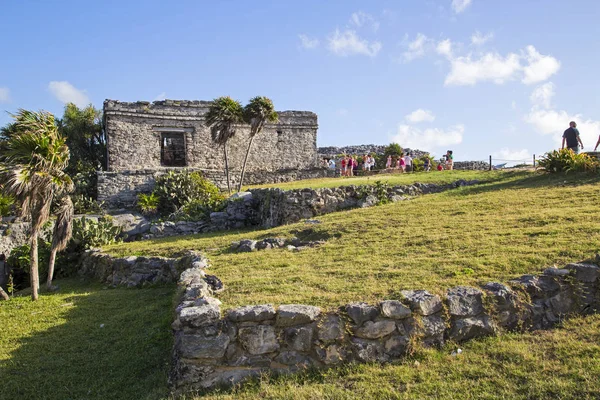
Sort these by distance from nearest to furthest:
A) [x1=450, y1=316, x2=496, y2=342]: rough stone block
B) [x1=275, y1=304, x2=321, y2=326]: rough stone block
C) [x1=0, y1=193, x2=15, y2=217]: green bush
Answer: [x1=275, y1=304, x2=321, y2=326]: rough stone block, [x1=450, y1=316, x2=496, y2=342]: rough stone block, [x1=0, y1=193, x2=15, y2=217]: green bush

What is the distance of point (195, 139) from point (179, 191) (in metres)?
5.09

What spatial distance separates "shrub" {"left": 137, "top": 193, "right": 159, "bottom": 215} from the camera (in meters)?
19.0

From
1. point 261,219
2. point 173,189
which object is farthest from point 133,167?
point 261,219

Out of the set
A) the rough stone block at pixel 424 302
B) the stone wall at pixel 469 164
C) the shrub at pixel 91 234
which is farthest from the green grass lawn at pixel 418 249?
the stone wall at pixel 469 164

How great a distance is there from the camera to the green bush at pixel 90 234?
44.8 ft

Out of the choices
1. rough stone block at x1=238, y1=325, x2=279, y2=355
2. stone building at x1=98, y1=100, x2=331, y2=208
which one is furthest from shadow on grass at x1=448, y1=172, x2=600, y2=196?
stone building at x1=98, y1=100, x2=331, y2=208

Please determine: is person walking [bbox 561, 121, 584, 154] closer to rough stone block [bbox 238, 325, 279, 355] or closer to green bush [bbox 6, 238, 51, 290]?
rough stone block [bbox 238, 325, 279, 355]

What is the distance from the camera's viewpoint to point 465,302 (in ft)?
17.9

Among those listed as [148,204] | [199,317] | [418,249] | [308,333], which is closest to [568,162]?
[418,249]

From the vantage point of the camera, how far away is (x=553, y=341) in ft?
16.6

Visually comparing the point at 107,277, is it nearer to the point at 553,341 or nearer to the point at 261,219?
the point at 261,219

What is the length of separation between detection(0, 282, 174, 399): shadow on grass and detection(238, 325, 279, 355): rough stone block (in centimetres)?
104

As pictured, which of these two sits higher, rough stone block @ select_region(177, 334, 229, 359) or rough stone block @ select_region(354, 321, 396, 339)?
rough stone block @ select_region(354, 321, 396, 339)

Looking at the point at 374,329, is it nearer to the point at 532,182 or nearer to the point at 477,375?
the point at 477,375
